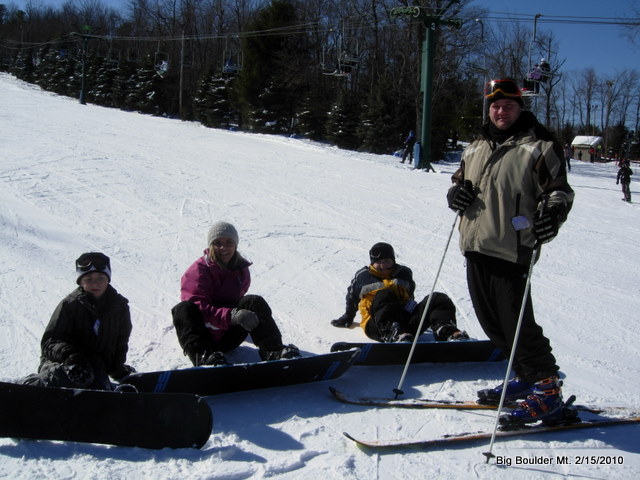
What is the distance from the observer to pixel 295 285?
5.50 metres

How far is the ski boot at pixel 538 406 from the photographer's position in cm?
268

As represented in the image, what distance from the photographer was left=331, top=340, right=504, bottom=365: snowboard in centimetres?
351

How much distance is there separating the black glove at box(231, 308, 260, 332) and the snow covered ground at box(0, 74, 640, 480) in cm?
42

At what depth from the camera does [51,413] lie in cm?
246

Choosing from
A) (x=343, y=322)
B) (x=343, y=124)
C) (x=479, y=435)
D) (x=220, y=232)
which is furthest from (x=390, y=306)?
(x=343, y=124)

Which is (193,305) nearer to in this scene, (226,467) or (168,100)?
(226,467)

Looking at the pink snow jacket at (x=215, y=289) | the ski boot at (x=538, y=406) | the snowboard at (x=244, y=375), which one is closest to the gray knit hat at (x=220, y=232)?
the pink snow jacket at (x=215, y=289)

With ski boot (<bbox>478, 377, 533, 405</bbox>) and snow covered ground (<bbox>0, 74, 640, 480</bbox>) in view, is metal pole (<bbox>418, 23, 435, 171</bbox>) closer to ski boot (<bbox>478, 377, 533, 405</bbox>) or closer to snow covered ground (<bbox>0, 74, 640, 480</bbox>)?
snow covered ground (<bbox>0, 74, 640, 480</bbox>)

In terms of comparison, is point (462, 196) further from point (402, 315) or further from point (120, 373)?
point (120, 373)

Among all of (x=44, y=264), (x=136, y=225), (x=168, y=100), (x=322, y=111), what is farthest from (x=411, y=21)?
(x=44, y=264)

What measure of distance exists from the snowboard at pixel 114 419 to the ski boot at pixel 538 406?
1.50 meters

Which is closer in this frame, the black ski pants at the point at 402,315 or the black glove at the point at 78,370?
the black glove at the point at 78,370

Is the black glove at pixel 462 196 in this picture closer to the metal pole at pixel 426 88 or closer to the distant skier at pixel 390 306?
the distant skier at pixel 390 306

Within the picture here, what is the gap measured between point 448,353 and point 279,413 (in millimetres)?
1307
